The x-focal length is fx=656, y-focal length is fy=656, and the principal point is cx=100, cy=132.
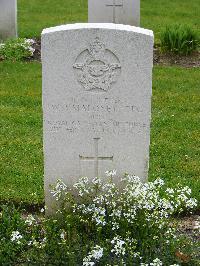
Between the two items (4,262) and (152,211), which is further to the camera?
(152,211)

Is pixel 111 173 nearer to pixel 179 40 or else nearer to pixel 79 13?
pixel 179 40

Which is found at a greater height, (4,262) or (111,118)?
(111,118)

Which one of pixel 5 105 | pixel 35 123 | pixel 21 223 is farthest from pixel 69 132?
pixel 5 105

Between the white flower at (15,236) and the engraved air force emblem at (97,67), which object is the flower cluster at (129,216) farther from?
the engraved air force emblem at (97,67)

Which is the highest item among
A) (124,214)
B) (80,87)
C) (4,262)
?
(80,87)

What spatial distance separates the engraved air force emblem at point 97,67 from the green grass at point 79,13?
8.02m

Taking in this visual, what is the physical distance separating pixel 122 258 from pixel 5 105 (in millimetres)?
4683

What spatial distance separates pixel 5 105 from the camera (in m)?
8.96

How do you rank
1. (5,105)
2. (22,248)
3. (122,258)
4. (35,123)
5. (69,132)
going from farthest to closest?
1. (5,105)
2. (35,123)
3. (69,132)
4. (22,248)
5. (122,258)

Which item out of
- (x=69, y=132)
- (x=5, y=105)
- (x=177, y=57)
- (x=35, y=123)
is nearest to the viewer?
(x=69, y=132)

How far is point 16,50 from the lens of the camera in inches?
440

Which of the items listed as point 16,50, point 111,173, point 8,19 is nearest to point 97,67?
point 111,173

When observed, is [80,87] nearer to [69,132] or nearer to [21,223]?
[69,132]

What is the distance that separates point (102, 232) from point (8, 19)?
25.5 feet
